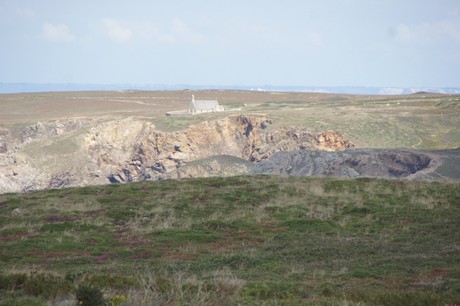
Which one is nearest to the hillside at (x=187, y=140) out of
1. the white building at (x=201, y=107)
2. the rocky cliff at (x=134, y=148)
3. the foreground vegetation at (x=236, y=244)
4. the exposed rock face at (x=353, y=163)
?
the rocky cliff at (x=134, y=148)

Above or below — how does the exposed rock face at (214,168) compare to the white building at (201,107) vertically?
below

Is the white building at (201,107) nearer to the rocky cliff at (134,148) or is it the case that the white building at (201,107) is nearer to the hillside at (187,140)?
the hillside at (187,140)

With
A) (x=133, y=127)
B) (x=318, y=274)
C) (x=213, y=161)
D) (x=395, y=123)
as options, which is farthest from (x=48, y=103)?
(x=318, y=274)

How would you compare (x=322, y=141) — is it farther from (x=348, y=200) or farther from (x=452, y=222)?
(x=452, y=222)

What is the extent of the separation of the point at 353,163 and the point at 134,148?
48.6 m

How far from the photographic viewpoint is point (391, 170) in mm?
49281

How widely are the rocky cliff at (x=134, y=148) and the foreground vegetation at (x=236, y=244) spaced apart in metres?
46.4

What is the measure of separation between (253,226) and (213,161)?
4905cm

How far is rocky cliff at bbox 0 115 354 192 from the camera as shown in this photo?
252 feet

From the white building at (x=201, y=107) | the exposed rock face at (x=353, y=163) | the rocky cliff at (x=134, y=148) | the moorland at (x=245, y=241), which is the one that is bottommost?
the rocky cliff at (x=134, y=148)

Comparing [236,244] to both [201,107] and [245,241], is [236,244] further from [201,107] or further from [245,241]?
[201,107]

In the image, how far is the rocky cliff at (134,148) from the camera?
76.8 meters

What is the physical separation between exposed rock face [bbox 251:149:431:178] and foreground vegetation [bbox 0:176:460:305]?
16834mm

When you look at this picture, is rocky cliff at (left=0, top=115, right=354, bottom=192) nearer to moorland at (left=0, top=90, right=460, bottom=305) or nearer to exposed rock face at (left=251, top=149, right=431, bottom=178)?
exposed rock face at (left=251, top=149, right=431, bottom=178)
